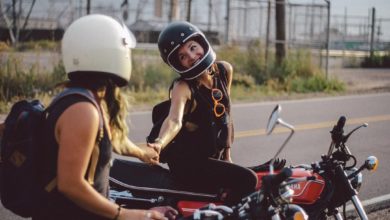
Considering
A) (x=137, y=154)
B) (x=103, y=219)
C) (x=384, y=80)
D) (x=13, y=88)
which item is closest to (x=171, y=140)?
(x=137, y=154)

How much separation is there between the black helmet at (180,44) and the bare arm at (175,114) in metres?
0.09

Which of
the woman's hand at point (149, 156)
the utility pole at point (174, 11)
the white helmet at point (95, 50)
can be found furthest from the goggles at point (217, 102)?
the utility pole at point (174, 11)

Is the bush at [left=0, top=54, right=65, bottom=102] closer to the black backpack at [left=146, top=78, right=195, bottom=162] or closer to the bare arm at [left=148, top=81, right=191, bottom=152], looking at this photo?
the black backpack at [left=146, top=78, right=195, bottom=162]

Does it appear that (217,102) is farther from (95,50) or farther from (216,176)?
(95,50)

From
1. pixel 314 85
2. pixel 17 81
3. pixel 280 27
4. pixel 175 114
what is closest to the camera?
pixel 175 114

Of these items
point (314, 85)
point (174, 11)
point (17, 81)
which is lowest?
point (314, 85)

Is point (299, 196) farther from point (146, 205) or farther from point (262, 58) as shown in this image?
point (262, 58)

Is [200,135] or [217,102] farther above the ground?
[217,102]

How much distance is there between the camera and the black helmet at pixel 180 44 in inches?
151

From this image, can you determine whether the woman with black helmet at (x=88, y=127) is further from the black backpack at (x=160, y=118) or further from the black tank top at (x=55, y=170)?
the black backpack at (x=160, y=118)

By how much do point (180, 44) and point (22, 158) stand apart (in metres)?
1.69

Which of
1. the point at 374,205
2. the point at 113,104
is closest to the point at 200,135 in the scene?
the point at 113,104

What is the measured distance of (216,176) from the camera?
149 inches

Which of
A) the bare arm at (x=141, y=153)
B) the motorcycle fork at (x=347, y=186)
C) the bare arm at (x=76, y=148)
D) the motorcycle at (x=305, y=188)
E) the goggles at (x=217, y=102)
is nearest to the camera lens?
the bare arm at (x=76, y=148)
